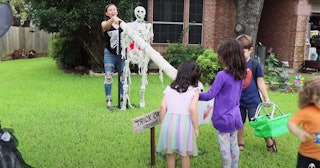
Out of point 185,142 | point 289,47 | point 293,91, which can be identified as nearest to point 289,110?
point 293,91

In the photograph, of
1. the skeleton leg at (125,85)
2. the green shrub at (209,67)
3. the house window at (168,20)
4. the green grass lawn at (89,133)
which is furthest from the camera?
the house window at (168,20)

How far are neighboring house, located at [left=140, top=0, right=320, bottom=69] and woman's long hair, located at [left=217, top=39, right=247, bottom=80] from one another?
926cm

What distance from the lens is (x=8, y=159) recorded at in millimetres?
1662

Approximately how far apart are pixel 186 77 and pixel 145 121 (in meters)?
0.64

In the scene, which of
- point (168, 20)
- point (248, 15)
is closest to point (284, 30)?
point (248, 15)

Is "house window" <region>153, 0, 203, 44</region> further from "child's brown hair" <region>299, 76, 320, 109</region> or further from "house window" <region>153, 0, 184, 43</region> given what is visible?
"child's brown hair" <region>299, 76, 320, 109</region>

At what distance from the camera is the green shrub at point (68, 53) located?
11711mm

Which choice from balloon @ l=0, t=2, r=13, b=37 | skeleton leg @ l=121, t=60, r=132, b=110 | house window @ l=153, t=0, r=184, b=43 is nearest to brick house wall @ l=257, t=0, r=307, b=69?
house window @ l=153, t=0, r=184, b=43

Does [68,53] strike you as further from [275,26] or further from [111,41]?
[275,26]

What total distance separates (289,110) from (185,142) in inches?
157

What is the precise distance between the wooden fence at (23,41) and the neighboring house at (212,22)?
875cm

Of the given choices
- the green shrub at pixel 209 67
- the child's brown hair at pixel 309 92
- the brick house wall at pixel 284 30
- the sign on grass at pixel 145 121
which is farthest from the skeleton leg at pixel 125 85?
the brick house wall at pixel 284 30

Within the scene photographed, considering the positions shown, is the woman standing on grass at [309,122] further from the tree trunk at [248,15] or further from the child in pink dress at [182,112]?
the tree trunk at [248,15]

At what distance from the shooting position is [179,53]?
1164 cm
